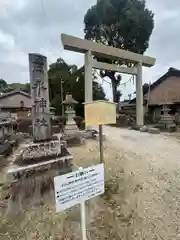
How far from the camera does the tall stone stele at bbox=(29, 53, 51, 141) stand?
4.41 m

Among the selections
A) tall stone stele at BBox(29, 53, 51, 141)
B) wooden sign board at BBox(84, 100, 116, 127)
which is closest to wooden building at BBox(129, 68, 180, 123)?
wooden sign board at BBox(84, 100, 116, 127)

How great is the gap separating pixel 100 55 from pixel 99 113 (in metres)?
7.05

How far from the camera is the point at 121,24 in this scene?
59.1 feet

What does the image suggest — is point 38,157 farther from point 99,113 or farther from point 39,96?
point 99,113

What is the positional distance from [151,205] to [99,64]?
7.75 m

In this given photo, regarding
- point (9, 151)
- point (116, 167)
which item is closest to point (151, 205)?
point (116, 167)

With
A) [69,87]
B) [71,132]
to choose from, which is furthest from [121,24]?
[71,132]

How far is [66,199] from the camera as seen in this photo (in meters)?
2.08

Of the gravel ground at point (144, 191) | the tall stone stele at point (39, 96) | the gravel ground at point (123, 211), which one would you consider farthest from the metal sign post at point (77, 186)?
the tall stone stele at point (39, 96)

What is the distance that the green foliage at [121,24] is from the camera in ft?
57.9

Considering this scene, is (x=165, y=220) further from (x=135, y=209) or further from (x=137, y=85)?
(x=137, y=85)

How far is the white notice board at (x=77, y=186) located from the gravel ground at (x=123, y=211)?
132 cm

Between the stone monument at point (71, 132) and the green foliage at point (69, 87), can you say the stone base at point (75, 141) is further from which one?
the green foliage at point (69, 87)

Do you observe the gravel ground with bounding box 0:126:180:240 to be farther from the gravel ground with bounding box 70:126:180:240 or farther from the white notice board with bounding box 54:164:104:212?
the white notice board with bounding box 54:164:104:212
